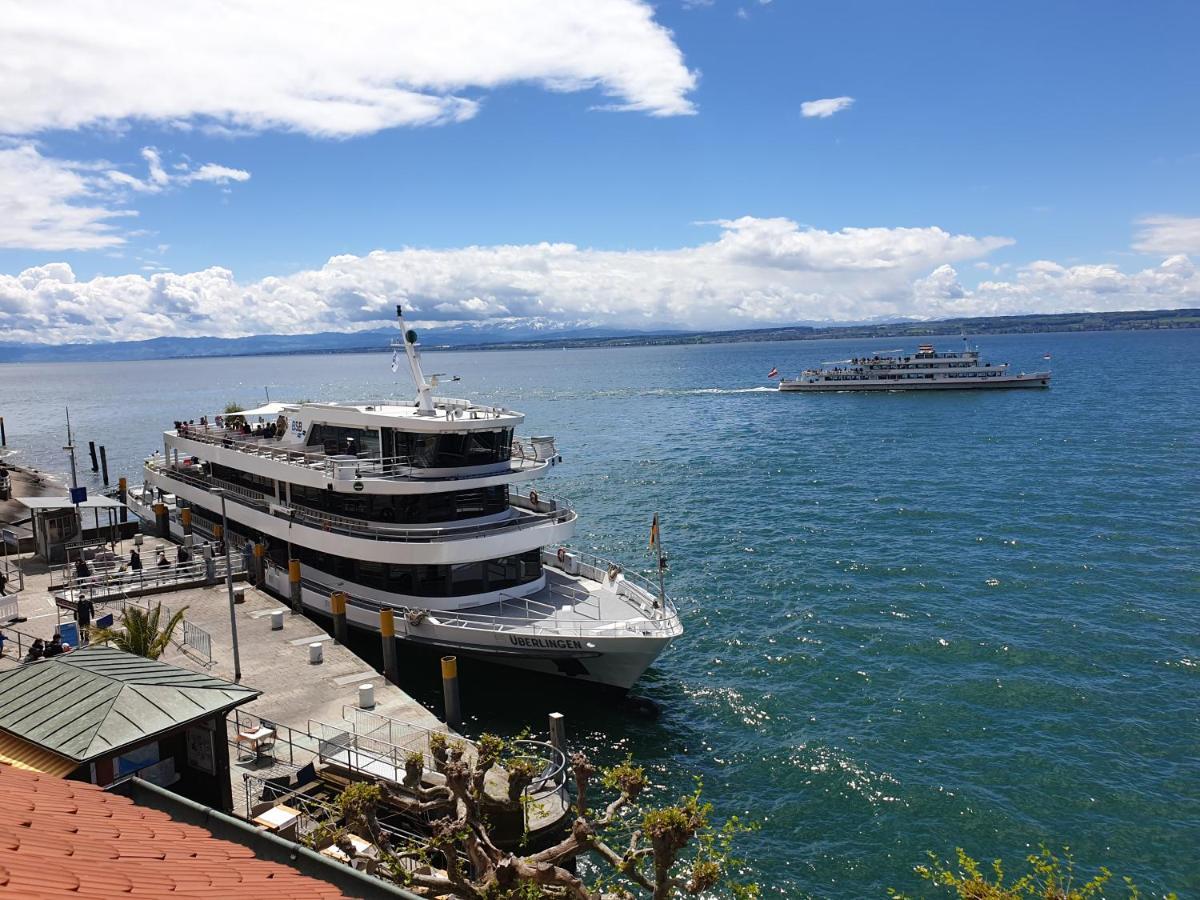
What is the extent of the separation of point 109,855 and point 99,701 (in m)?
5.78

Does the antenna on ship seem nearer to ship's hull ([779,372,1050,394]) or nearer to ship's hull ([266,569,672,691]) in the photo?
ship's hull ([266,569,672,691])

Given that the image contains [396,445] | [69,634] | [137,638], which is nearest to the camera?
[137,638]

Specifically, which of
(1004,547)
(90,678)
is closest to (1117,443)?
(1004,547)

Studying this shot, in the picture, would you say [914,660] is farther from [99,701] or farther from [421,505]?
[99,701]

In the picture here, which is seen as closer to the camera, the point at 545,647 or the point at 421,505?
the point at 545,647

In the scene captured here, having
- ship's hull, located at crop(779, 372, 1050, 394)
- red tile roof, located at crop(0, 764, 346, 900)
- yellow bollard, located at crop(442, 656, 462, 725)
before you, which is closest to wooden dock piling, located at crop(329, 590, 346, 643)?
yellow bollard, located at crop(442, 656, 462, 725)

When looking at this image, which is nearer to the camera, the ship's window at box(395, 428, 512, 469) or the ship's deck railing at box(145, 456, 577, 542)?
the ship's deck railing at box(145, 456, 577, 542)

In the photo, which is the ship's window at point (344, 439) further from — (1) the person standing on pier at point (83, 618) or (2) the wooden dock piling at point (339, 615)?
(1) the person standing on pier at point (83, 618)

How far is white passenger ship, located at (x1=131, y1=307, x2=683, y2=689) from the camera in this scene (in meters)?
25.6

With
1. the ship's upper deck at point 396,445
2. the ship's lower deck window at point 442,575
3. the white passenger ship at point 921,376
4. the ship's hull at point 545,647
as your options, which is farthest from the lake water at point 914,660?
the white passenger ship at point 921,376

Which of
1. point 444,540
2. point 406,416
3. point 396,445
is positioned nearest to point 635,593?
point 444,540

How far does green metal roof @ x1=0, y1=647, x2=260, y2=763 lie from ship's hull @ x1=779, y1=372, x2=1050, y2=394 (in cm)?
12514

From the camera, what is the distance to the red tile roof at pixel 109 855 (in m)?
6.59

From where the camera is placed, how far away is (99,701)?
41.2 ft
